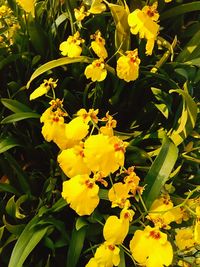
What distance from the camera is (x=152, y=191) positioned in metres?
1.26

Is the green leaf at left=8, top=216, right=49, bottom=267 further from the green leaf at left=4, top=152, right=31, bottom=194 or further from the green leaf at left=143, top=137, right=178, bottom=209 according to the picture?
the green leaf at left=143, top=137, right=178, bottom=209

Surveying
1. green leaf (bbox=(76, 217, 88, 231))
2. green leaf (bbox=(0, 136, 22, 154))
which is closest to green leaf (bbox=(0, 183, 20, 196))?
green leaf (bbox=(0, 136, 22, 154))

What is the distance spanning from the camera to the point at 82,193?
1.11m

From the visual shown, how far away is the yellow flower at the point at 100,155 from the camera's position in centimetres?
110

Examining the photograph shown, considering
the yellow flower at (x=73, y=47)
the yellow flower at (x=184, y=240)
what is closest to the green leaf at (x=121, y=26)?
the yellow flower at (x=73, y=47)

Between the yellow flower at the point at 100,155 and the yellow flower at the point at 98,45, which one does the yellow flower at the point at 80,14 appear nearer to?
the yellow flower at the point at 98,45

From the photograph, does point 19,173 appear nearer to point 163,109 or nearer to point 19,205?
point 19,205

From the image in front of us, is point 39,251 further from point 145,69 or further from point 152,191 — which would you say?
point 145,69

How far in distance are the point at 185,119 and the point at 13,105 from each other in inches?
19.0

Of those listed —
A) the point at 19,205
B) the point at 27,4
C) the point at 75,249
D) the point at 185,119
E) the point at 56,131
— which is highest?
the point at 27,4

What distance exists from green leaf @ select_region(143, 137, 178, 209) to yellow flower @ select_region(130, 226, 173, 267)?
0.14 metres

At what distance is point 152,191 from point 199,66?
40cm

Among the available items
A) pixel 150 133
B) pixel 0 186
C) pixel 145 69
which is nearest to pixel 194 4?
pixel 145 69

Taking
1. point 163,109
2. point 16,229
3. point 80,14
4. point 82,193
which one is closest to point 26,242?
point 16,229
